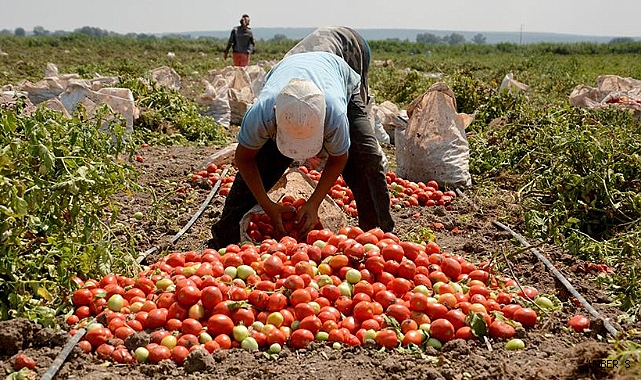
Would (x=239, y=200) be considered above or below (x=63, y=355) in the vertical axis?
above

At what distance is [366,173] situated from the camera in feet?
16.0

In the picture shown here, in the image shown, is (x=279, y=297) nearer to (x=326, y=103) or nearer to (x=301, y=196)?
(x=326, y=103)

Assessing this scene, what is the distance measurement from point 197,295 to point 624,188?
148 inches

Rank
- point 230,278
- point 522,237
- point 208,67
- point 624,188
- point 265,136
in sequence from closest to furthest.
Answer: point 230,278
point 265,136
point 522,237
point 624,188
point 208,67

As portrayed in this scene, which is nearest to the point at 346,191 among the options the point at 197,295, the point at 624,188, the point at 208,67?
the point at 624,188

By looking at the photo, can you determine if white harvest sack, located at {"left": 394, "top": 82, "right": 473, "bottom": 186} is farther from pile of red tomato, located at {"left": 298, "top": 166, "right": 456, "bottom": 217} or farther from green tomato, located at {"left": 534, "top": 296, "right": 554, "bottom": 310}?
green tomato, located at {"left": 534, "top": 296, "right": 554, "bottom": 310}

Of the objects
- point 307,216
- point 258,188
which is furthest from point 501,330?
point 258,188

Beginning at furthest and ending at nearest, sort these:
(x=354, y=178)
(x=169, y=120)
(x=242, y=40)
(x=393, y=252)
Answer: (x=242, y=40) → (x=169, y=120) → (x=354, y=178) → (x=393, y=252)

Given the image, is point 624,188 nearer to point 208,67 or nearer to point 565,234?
point 565,234

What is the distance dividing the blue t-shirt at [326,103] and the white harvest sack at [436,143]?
7.60 feet

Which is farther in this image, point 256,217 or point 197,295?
point 256,217

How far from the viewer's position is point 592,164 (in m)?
5.66

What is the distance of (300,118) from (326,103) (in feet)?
0.93

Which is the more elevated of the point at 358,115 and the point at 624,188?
the point at 358,115
